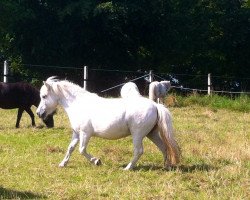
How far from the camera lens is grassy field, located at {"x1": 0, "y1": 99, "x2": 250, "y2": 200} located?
634 cm

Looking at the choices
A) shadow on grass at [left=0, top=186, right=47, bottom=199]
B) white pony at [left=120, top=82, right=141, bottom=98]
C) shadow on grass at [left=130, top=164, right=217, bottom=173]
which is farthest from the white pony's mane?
shadow on grass at [left=0, top=186, right=47, bottom=199]

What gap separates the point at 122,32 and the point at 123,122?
19450mm

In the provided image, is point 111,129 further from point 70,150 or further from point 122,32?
point 122,32

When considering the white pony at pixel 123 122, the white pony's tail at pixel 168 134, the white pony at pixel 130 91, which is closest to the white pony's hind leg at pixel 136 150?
the white pony at pixel 123 122

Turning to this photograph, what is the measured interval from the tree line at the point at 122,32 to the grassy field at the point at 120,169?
13.4m

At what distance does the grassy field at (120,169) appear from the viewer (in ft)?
20.8

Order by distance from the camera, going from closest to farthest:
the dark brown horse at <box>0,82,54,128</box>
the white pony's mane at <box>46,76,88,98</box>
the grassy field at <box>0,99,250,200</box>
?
the grassy field at <box>0,99,250,200</box> < the white pony's mane at <box>46,76,88,98</box> < the dark brown horse at <box>0,82,54,128</box>

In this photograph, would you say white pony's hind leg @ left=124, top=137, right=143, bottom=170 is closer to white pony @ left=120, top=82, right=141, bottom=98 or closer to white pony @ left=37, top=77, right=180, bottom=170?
white pony @ left=37, top=77, right=180, bottom=170

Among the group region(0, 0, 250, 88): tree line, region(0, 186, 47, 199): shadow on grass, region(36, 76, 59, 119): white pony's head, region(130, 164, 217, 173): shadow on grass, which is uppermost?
region(0, 0, 250, 88): tree line

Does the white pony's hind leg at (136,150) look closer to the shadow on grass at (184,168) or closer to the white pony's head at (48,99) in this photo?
the shadow on grass at (184,168)

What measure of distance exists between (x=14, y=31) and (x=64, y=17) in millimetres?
2643

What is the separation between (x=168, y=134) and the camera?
7703 mm

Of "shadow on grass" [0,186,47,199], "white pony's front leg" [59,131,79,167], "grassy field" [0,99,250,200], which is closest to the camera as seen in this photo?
"shadow on grass" [0,186,47,199]

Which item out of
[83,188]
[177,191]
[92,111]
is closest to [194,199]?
[177,191]
